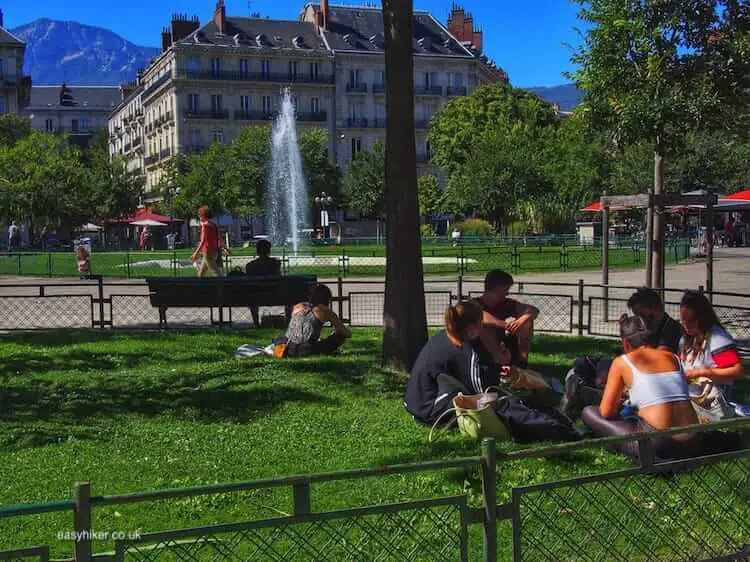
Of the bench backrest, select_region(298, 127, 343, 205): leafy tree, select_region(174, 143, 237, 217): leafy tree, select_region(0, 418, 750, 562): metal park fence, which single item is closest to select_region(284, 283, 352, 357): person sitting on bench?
the bench backrest

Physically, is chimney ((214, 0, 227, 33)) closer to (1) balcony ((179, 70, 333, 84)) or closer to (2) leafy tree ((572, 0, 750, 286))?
(1) balcony ((179, 70, 333, 84))

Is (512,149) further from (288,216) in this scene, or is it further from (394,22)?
(394,22)

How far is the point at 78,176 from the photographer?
57438 mm

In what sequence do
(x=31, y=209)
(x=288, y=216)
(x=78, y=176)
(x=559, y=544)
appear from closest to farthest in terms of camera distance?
(x=559, y=544)
(x=31, y=209)
(x=78, y=176)
(x=288, y=216)

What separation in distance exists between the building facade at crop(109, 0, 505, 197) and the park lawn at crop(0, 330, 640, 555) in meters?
67.8

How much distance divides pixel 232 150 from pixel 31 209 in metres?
17.6

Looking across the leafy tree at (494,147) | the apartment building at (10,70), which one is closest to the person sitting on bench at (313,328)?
the leafy tree at (494,147)

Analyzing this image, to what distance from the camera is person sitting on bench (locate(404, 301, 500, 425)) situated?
7125 mm

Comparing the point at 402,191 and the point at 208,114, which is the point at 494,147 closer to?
the point at 208,114

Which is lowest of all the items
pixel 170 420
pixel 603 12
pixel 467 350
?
pixel 170 420

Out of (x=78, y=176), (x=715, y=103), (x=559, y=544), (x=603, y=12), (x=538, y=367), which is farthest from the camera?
(x=78, y=176)

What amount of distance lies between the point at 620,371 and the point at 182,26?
274 ft

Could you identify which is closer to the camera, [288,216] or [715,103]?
[715,103]

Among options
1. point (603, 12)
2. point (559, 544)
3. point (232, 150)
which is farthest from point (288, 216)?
point (559, 544)
